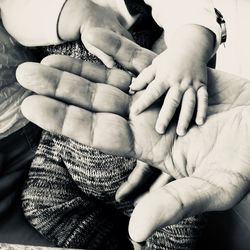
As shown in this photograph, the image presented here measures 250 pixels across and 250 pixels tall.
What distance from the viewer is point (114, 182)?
23.5 inches

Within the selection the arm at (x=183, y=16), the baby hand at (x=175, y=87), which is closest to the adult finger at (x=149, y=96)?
the baby hand at (x=175, y=87)

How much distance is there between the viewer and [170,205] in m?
0.34

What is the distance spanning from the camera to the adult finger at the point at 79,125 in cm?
44

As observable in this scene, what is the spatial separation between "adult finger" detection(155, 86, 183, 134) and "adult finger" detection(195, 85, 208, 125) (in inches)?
1.0

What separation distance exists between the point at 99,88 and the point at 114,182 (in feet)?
0.53

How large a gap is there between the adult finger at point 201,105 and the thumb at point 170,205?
108 mm

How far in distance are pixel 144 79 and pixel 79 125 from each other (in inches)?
4.9

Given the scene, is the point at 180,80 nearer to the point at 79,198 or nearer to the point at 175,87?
the point at 175,87

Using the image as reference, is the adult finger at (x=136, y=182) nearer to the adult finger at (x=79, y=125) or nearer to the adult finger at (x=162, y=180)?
the adult finger at (x=162, y=180)

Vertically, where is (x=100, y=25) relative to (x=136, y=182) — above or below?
above

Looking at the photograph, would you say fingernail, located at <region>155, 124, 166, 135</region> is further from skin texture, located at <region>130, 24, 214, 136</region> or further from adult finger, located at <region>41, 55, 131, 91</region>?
adult finger, located at <region>41, 55, 131, 91</region>

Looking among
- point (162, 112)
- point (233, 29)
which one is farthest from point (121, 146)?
point (233, 29)

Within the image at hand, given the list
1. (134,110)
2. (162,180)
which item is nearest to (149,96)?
(134,110)

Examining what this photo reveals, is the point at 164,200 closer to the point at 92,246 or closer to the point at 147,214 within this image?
the point at 147,214
